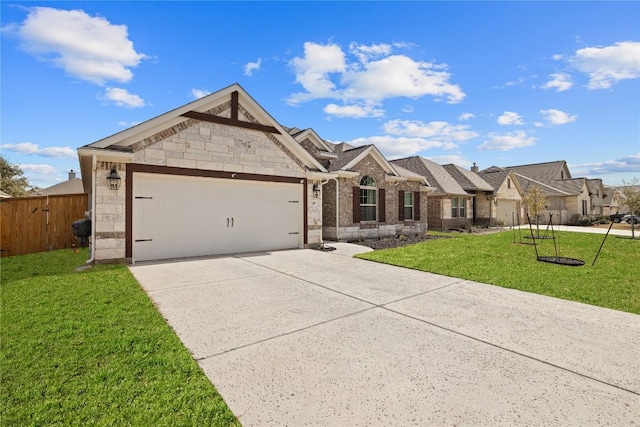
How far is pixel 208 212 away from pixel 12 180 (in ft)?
123

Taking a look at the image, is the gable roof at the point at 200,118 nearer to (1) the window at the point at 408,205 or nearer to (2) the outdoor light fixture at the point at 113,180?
(2) the outdoor light fixture at the point at 113,180

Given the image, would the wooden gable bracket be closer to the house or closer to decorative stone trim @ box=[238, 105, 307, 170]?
the house

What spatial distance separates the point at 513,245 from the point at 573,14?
834 cm

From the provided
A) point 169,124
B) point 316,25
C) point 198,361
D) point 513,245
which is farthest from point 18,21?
point 513,245

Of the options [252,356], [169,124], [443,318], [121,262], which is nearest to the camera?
[252,356]

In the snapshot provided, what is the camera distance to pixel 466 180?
26.1m

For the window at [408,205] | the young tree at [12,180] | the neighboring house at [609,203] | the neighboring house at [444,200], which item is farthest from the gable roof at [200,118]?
the neighboring house at [609,203]

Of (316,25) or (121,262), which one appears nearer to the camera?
(121,262)

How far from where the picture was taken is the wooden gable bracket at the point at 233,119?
957 cm

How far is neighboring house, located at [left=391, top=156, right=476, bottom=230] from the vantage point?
75.4 ft

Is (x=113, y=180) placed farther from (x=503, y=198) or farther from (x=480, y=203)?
(x=503, y=198)

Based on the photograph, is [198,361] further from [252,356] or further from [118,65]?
[118,65]

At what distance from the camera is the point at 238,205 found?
10.6m

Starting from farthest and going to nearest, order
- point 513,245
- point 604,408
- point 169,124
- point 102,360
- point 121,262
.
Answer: point 513,245 → point 169,124 → point 121,262 → point 102,360 → point 604,408
